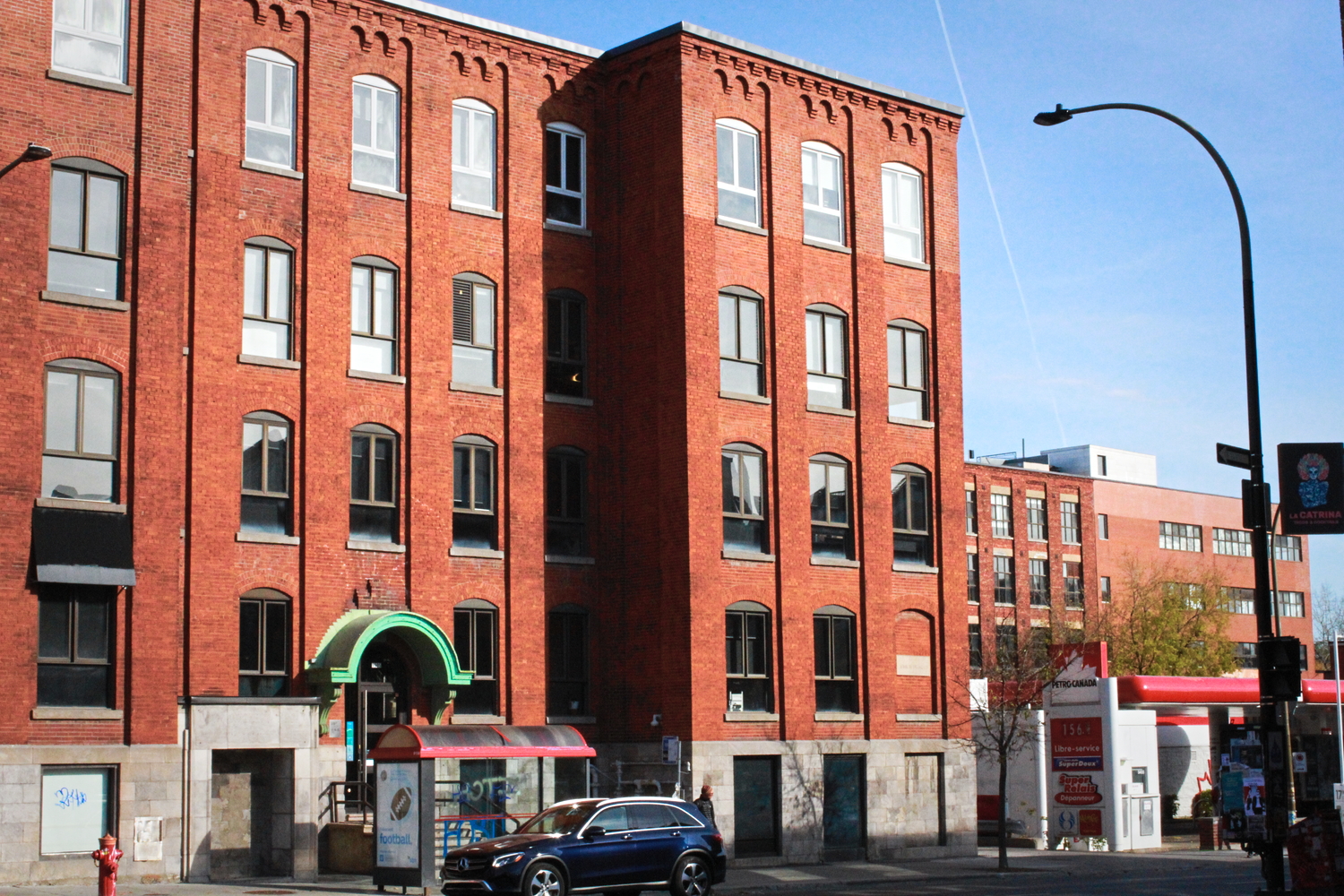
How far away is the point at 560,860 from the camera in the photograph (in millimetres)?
24344

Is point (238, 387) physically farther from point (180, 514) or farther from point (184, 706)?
point (184, 706)

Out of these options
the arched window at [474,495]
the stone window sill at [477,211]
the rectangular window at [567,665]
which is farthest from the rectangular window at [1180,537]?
the stone window sill at [477,211]

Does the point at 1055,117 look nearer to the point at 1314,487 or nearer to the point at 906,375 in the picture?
the point at 1314,487

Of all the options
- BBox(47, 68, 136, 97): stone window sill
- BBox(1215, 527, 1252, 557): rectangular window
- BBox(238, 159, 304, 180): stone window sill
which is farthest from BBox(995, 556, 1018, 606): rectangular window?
BBox(47, 68, 136, 97): stone window sill

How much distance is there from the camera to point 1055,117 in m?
23.0

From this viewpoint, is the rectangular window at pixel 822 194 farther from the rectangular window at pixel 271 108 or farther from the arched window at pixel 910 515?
the rectangular window at pixel 271 108

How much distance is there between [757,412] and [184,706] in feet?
46.5

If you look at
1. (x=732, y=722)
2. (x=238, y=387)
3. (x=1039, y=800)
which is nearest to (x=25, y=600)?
(x=238, y=387)

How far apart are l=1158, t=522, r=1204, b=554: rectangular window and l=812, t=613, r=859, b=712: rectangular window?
54903 mm

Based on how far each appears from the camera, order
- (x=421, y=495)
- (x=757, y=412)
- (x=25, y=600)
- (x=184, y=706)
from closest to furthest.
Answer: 1. (x=25, y=600)
2. (x=184, y=706)
3. (x=421, y=495)
4. (x=757, y=412)

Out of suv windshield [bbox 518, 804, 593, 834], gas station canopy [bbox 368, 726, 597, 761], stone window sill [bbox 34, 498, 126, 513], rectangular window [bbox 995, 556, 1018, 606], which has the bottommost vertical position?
suv windshield [bbox 518, 804, 593, 834]

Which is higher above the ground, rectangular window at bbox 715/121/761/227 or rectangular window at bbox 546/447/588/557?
rectangular window at bbox 715/121/761/227

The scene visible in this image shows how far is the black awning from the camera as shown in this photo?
28.5m

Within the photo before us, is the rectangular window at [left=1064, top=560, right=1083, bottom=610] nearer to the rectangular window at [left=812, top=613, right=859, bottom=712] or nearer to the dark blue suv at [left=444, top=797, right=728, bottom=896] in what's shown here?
the rectangular window at [left=812, top=613, right=859, bottom=712]
